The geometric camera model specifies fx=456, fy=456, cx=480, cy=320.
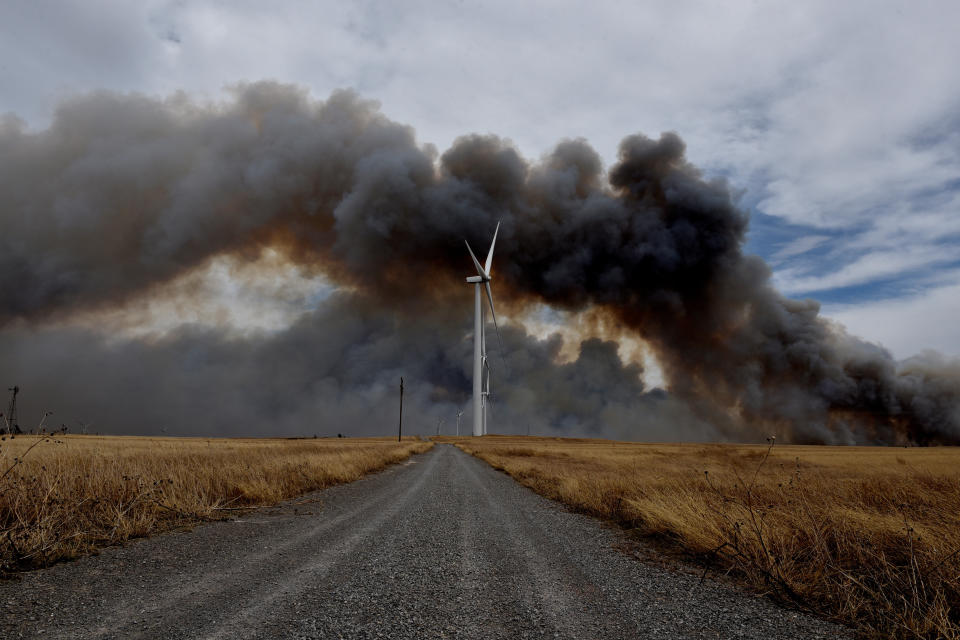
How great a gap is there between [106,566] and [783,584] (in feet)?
31.4

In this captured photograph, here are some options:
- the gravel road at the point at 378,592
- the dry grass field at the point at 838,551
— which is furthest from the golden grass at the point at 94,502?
the dry grass field at the point at 838,551

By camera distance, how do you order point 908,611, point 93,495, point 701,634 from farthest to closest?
point 93,495 → point 908,611 → point 701,634

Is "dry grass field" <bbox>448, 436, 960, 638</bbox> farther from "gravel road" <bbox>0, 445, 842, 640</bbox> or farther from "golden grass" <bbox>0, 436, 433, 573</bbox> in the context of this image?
"golden grass" <bbox>0, 436, 433, 573</bbox>

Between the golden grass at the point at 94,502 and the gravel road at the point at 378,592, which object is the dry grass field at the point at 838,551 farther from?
the golden grass at the point at 94,502

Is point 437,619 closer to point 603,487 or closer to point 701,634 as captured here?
point 701,634

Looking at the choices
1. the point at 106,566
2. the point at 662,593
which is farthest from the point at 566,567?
the point at 106,566

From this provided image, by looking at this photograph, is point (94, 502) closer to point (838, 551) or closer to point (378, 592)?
point (378, 592)

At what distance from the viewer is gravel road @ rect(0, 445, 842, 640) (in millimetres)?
4652

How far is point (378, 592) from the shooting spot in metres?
5.67

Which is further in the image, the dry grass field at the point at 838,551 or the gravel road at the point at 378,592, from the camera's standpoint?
the dry grass field at the point at 838,551

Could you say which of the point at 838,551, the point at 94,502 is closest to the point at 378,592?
the point at 838,551

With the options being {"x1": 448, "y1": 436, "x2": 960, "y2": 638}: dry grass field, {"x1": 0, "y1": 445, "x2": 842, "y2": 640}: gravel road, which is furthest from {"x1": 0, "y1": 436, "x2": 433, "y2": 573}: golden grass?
{"x1": 448, "y1": 436, "x2": 960, "y2": 638}: dry grass field

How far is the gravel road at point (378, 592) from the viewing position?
15.3ft

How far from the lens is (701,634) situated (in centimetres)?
474
